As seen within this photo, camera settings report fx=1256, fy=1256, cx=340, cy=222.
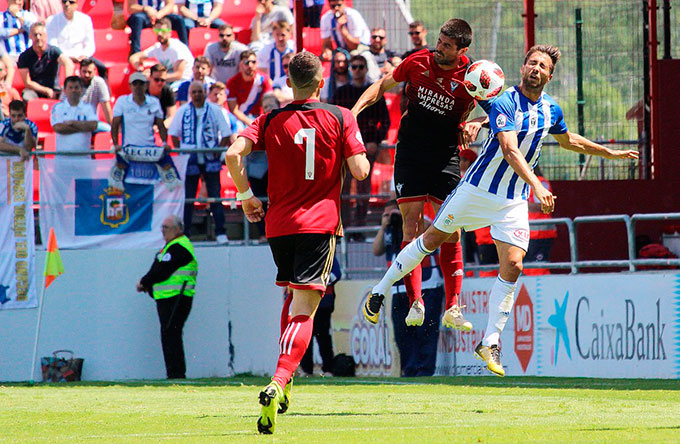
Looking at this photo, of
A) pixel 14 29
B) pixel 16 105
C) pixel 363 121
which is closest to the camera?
pixel 363 121

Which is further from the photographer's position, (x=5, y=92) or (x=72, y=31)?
(x=72, y=31)

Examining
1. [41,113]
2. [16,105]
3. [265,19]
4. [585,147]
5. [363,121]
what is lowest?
[585,147]

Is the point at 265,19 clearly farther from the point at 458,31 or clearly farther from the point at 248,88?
the point at 458,31

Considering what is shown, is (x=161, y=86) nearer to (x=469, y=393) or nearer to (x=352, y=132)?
(x=469, y=393)

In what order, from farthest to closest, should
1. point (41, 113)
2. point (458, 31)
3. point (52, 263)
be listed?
1. point (41, 113)
2. point (52, 263)
3. point (458, 31)

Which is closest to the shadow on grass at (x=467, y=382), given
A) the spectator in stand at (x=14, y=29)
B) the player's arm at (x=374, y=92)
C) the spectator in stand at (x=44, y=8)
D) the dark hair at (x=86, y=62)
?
the player's arm at (x=374, y=92)

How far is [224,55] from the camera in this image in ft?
65.6

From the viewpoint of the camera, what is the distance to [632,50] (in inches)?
687

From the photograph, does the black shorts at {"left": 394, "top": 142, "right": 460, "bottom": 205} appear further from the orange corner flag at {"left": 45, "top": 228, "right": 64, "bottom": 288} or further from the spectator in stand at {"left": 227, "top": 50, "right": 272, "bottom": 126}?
the spectator in stand at {"left": 227, "top": 50, "right": 272, "bottom": 126}

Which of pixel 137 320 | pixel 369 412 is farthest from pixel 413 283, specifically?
pixel 137 320

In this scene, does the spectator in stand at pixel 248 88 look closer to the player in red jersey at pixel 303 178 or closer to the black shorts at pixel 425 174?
the black shorts at pixel 425 174

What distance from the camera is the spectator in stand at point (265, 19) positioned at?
69.4ft

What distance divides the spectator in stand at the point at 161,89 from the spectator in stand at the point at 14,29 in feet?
10.3

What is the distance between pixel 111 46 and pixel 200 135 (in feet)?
14.8
